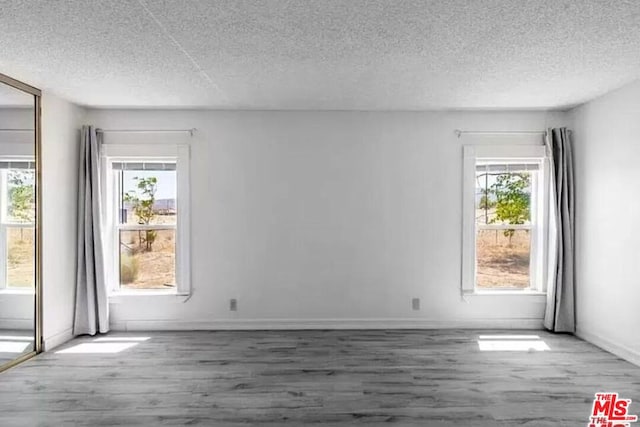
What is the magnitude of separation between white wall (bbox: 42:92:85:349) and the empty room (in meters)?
0.02

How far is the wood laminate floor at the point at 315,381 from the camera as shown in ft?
9.12

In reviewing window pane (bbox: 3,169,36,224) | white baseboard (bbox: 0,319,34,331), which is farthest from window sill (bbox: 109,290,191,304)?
window pane (bbox: 3,169,36,224)

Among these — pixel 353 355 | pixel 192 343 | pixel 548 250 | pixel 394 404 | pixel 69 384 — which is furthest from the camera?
pixel 548 250

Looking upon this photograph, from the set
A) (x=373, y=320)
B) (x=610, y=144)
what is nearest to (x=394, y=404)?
(x=373, y=320)

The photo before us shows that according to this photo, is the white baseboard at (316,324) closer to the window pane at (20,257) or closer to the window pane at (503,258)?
the window pane at (503,258)

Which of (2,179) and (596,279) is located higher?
(2,179)

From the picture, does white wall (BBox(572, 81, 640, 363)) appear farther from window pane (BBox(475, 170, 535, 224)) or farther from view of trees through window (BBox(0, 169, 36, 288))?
view of trees through window (BBox(0, 169, 36, 288))

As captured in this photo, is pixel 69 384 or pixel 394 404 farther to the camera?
pixel 69 384

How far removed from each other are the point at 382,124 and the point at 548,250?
227 centimetres

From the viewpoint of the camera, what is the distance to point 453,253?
4781mm

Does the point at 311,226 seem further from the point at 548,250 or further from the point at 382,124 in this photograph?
the point at 548,250

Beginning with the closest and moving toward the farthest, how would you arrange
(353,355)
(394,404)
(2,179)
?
(394,404) < (2,179) < (353,355)

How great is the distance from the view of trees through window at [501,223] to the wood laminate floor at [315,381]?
0.76m

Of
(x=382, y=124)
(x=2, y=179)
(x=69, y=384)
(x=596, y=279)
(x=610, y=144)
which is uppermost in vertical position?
(x=382, y=124)
